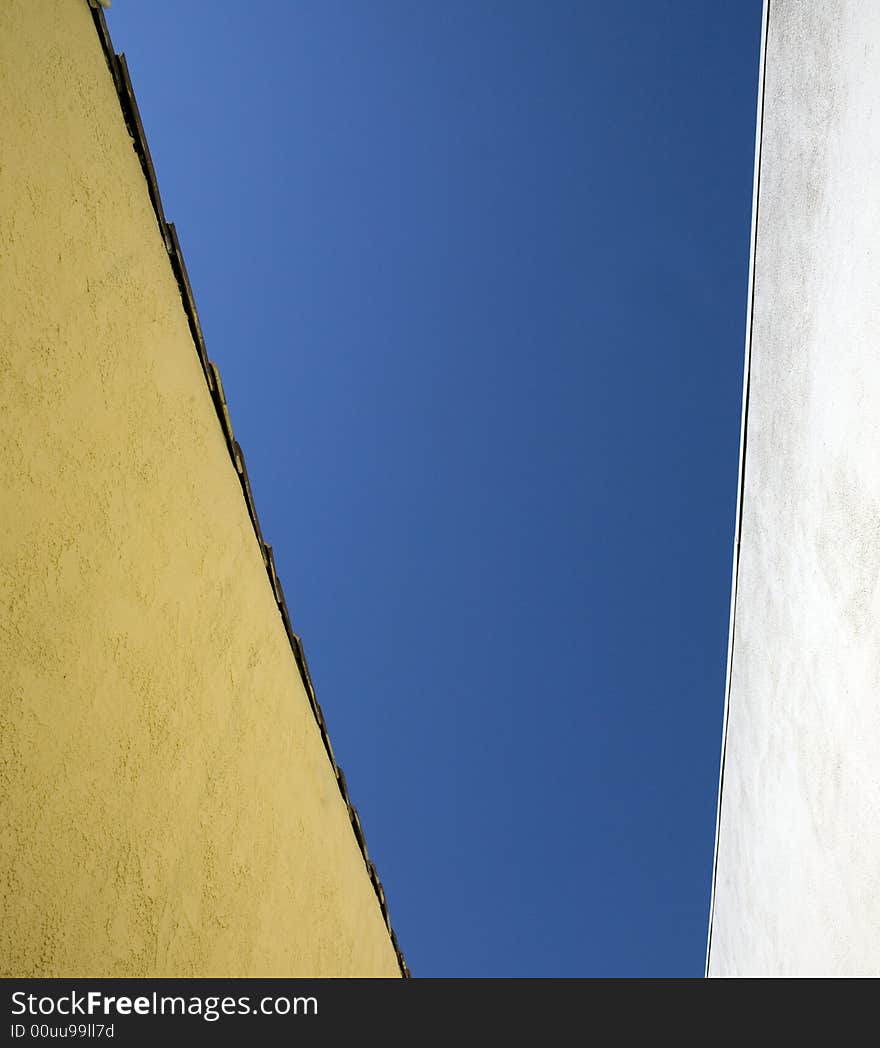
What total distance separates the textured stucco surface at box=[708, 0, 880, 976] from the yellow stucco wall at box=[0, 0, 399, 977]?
7.73 feet

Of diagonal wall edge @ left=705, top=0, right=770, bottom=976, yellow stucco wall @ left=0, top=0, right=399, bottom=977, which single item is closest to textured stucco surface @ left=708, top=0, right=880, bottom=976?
diagonal wall edge @ left=705, top=0, right=770, bottom=976

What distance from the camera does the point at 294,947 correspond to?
10.7 ft

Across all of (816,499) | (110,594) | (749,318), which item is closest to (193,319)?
(110,594)

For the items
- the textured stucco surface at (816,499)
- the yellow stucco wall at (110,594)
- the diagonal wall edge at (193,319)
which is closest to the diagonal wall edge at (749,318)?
the textured stucco surface at (816,499)

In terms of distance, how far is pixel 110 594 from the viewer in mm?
1895

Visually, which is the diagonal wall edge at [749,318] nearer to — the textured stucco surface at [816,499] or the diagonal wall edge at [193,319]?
the textured stucco surface at [816,499]

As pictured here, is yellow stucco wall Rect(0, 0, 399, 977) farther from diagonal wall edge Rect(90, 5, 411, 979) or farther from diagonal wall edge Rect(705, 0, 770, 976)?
diagonal wall edge Rect(705, 0, 770, 976)

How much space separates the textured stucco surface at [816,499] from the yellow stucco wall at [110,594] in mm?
2357

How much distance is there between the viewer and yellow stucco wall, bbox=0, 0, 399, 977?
59.7 inches

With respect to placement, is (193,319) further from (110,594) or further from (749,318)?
(749,318)

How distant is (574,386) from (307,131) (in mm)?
4500

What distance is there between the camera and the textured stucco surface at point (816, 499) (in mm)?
2822

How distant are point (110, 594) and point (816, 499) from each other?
3086 mm
